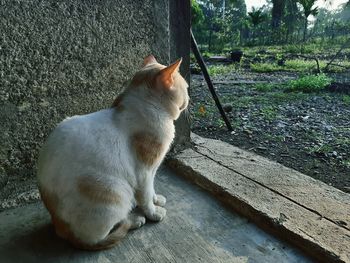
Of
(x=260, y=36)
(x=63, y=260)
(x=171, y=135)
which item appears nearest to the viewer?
(x=63, y=260)

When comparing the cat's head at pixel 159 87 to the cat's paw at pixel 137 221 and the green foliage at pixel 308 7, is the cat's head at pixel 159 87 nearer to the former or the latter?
the cat's paw at pixel 137 221

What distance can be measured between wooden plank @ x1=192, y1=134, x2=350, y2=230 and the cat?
85 cm

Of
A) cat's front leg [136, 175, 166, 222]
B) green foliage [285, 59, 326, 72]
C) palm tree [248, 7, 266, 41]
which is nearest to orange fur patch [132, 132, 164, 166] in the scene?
cat's front leg [136, 175, 166, 222]

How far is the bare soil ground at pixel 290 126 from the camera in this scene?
107 inches

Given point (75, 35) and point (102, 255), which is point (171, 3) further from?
point (102, 255)

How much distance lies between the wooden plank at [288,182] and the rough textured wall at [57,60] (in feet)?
3.34

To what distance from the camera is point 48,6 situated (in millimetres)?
1875

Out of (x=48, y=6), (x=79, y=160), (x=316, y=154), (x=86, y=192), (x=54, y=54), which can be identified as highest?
(x=48, y=6)

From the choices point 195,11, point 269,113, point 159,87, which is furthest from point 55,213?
point 195,11

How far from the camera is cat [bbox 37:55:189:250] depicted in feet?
4.96

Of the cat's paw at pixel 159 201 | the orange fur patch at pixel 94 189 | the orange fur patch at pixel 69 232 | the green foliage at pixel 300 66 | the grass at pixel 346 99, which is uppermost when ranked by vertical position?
the orange fur patch at pixel 94 189

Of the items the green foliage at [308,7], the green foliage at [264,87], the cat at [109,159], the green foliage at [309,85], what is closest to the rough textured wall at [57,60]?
the cat at [109,159]

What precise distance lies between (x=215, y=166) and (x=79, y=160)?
1162 millimetres

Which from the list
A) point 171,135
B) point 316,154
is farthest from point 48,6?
point 316,154
